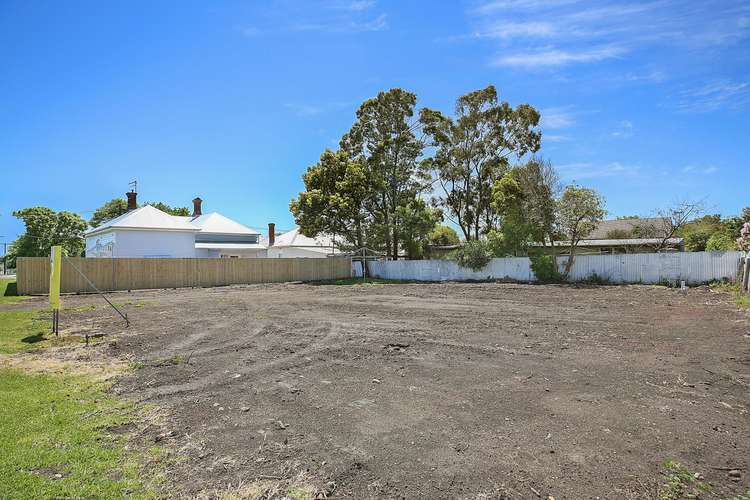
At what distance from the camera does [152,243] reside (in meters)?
30.4

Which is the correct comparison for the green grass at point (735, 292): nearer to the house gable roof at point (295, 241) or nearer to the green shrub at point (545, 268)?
the green shrub at point (545, 268)

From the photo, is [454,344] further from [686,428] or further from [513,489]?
[513,489]

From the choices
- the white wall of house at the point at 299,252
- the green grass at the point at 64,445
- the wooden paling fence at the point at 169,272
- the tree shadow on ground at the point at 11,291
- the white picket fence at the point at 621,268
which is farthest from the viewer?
the white wall of house at the point at 299,252

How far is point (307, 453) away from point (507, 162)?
30.7 meters

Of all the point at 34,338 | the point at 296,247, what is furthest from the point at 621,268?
the point at 296,247

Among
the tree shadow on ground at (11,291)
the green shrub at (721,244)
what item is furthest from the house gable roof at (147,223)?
the green shrub at (721,244)

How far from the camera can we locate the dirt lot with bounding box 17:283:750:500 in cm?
326

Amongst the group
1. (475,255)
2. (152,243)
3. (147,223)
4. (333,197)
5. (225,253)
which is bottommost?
(475,255)

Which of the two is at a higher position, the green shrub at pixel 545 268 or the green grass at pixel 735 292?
the green shrub at pixel 545 268

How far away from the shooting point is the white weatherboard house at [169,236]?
96.8ft

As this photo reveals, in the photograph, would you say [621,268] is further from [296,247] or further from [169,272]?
[296,247]

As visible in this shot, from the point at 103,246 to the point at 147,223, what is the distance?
4207 millimetres

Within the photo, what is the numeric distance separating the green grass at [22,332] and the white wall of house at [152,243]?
17.3 metres

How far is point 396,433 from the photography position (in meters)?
4.02
